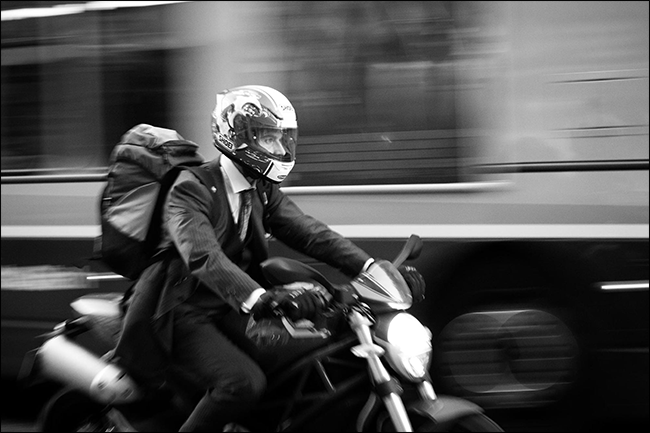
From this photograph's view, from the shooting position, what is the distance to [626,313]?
16.8 feet

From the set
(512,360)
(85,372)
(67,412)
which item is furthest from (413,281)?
(512,360)

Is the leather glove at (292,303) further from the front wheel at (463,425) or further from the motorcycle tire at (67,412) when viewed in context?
the motorcycle tire at (67,412)

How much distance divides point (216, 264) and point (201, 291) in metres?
0.31

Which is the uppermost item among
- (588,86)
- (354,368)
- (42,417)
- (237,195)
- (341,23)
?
(341,23)

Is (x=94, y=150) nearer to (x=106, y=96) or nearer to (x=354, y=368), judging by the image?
(x=106, y=96)

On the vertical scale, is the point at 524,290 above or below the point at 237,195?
below

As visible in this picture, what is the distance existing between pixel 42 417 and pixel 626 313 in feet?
9.14

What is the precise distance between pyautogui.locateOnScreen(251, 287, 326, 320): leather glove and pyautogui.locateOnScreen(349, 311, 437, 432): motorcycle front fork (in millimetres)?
202

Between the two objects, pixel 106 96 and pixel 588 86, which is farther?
pixel 106 96

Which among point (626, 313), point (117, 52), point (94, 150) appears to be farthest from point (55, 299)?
point (626, 313)

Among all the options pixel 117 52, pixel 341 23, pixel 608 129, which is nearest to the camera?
pixel 608 129

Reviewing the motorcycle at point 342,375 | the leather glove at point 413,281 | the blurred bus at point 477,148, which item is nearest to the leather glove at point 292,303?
the motorcycle at point 342,375

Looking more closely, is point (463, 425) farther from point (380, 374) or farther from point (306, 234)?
point (306, 234)

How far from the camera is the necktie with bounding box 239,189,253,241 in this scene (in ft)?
11.4
